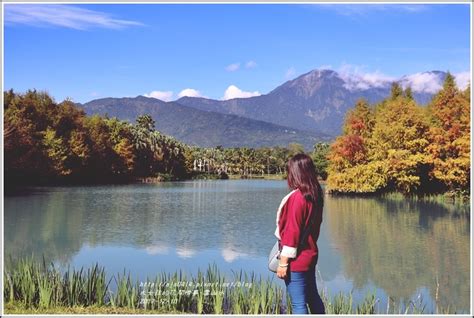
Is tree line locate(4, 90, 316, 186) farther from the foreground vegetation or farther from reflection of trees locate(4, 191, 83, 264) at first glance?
the foreground vegetation

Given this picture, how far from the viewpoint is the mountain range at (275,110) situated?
14156mm

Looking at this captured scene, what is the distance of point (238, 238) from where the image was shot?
10.1m

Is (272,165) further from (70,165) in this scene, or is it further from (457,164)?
(457,164)

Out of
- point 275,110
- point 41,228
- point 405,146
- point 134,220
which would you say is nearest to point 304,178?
point 41,228

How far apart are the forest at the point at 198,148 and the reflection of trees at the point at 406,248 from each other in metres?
1.91

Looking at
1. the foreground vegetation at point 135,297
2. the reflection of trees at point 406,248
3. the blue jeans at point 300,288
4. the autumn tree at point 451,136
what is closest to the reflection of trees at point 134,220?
the reflection of trees at point 406,248

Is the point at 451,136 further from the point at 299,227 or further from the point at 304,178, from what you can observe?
the point at 299,227

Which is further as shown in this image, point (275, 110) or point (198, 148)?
point (275, 110)

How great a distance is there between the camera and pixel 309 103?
31.1 m

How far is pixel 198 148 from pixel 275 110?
762 cm

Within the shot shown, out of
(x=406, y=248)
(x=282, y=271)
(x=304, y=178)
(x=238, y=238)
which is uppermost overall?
(x=304, y=178)

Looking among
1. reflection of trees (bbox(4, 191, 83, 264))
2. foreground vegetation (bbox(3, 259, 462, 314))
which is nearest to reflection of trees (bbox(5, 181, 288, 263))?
reflection of trees (bbox(4, 191, 83, 264))

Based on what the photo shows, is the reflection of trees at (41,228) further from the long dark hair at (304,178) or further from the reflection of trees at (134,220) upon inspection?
the long dark hair at (304,178)

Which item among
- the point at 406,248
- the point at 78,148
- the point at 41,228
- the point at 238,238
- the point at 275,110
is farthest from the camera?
the point at 275,110
